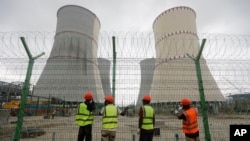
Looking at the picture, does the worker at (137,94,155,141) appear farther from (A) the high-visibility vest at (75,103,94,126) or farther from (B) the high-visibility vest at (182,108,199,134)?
(A) the high-visibility vest at (75,103,94,126)

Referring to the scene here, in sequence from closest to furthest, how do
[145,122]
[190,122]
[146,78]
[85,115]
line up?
[190,122] < [145,122] < [85,115] < [146,78]

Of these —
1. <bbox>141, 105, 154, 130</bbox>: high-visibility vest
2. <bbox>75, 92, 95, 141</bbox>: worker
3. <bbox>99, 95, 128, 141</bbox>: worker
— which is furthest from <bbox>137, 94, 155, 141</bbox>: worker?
<bbox>75, 92, 95, 141</bbox>: worker

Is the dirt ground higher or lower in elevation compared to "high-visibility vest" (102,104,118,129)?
lower

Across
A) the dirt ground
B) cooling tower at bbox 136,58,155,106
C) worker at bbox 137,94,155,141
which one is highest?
cooling tower at bbox 136,58,155,106

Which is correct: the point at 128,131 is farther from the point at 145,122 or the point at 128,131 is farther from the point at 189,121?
the point at 189,121

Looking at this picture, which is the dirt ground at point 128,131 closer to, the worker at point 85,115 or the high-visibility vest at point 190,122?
the worker at point 85,115

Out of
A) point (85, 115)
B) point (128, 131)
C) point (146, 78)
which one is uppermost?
point (146, 78)

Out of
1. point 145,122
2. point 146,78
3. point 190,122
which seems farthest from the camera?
point 146,78

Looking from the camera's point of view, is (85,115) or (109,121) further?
(85,115)

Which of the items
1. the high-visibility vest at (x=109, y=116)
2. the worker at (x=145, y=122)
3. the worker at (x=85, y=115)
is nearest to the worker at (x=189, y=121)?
the worker at (x=145, y=122)

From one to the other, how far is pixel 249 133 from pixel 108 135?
2.56 meters

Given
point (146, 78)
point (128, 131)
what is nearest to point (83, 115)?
point (146, 78)

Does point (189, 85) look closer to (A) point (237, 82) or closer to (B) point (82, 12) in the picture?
(A) point (237, 82)

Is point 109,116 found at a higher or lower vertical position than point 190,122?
higher
